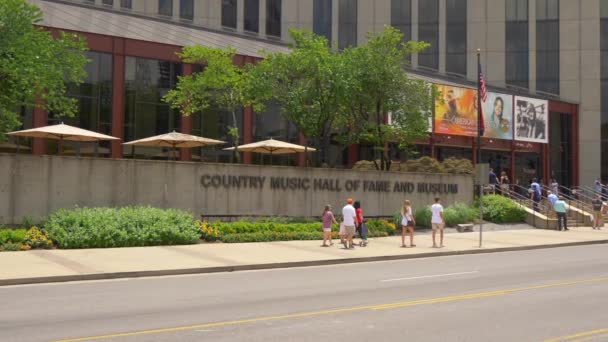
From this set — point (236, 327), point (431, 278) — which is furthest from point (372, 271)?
point (236, 327)

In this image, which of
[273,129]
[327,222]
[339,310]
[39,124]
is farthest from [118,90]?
[339,310]

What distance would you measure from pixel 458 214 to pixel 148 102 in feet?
57.0

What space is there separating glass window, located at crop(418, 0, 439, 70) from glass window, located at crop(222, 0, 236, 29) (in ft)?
53.7

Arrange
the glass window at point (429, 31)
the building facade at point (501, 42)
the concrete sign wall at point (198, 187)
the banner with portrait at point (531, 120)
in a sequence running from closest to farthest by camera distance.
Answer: the concrete sign wall at point (198, 187) < the banner with portrait at point (531, 120) < the building facade at point (501, 42) < the glass window at point (429, 31)

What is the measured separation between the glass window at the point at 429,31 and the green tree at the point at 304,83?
3142cm

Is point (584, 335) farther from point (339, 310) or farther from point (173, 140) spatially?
point (173, 140)

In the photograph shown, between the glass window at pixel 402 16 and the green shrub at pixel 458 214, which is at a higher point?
the glass window at pixel 402 16

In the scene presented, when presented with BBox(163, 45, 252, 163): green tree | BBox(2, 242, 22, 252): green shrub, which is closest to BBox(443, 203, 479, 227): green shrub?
BBox(163, 45, 252, 163): green tree

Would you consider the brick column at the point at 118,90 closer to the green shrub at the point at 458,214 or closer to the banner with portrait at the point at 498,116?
the green shrub at the point at 458,214

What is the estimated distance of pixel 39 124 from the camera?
33062 mm

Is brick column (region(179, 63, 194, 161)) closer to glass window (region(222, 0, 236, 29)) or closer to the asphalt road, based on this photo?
glass window (region(222, 0, 236, 29))

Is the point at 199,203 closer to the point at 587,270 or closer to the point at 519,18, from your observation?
the point at 587,270

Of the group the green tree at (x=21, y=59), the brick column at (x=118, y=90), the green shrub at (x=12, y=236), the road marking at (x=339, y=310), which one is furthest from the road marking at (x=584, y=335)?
the brick column at (x=118, y=90)

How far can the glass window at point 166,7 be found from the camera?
56.3m
